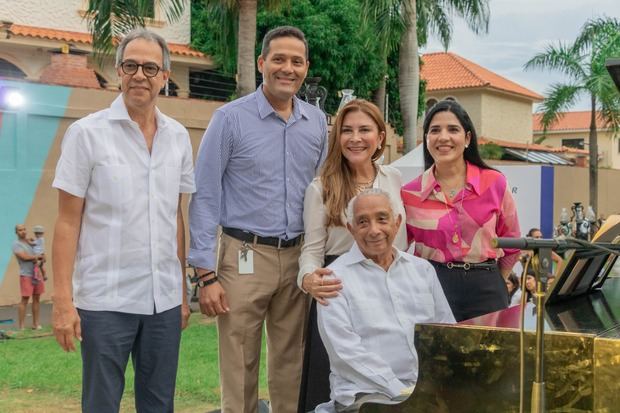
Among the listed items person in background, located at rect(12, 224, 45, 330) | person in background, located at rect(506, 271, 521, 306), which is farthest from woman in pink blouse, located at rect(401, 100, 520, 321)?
person in background, located at rect(12, 224, 45, 330)

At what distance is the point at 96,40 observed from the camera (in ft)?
50.2

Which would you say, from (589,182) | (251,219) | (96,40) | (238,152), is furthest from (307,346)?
(589,182)

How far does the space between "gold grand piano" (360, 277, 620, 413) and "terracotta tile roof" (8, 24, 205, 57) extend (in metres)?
20.4

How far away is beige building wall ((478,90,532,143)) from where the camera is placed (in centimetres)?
4297

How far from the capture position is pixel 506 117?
4447cm

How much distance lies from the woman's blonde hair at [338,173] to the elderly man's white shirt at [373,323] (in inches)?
16.0

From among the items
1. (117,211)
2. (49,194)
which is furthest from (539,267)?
(49,194)

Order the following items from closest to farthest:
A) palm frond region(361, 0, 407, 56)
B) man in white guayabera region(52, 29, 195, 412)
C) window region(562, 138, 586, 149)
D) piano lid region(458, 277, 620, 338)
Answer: piano lid region(458, 277, 620, 338)
man in white guayabera region(52, 29, 195, 412)
palm frond region(361, 0, 407, 56)
window region(562, 138, 586, 149)

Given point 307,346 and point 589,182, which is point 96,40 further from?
point 589,182

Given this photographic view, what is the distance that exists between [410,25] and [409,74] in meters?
1.08

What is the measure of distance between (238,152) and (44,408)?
431cm

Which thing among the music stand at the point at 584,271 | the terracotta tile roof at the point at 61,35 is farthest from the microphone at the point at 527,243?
the terracotta tile roof at the point at 61,35

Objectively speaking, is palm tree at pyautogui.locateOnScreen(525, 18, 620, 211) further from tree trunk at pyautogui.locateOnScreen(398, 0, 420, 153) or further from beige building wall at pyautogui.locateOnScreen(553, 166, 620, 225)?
tree trunk at pyautogui.locateOnScreen(398, 0, 420, 153)

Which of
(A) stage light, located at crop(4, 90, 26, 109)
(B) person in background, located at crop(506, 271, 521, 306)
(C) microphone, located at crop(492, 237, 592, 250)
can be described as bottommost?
(B) person in background, located at crop(506, 271, 521, 306)
